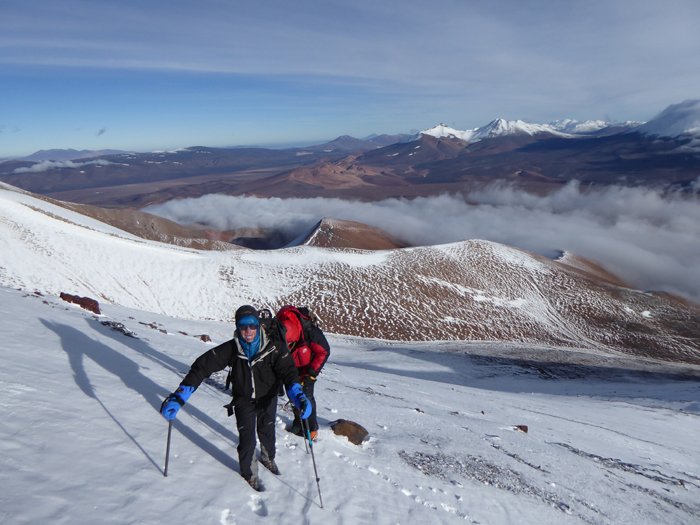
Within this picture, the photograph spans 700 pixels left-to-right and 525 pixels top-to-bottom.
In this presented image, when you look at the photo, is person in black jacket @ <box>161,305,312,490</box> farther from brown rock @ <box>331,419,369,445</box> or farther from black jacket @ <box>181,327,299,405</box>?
brown rock @ <box>331,419,369,445</box>

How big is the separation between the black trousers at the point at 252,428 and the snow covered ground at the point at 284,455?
27 centimetres

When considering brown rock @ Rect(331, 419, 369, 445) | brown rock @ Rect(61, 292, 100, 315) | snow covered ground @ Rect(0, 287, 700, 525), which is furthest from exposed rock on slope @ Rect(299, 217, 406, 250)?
brown rock @ Rect(331, 419, 369, 445)

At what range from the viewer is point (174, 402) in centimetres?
425

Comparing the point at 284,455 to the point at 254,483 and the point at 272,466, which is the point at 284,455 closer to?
the point at 272,466

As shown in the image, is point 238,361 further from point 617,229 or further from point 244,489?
point 617,229

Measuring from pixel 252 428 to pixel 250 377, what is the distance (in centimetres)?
67

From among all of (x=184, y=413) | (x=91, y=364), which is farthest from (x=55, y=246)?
(x=184, y=413)

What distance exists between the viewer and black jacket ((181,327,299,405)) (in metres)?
4.42

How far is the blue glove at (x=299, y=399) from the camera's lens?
4.51 meters

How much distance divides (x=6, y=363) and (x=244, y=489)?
475 cm

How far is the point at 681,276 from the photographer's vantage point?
10094 centimetres

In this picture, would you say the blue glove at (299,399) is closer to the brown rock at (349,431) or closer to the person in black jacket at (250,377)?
the person in black jacket at (250,377)

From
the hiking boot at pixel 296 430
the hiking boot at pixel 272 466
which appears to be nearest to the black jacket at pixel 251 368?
the hiking boot at pixel 272 466

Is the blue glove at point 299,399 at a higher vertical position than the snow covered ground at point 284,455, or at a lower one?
higher
